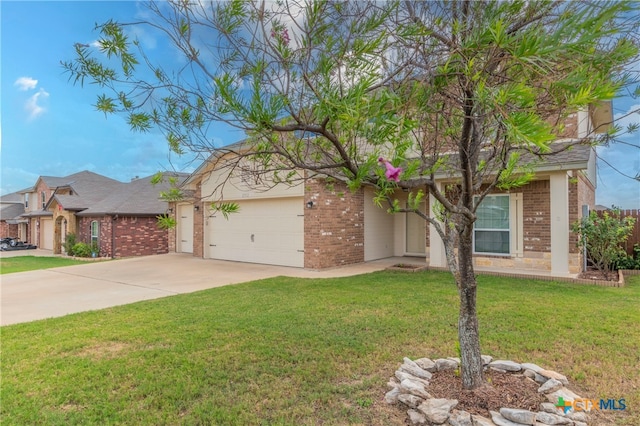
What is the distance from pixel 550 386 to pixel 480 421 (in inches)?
38.8

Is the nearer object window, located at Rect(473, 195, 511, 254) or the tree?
the tree

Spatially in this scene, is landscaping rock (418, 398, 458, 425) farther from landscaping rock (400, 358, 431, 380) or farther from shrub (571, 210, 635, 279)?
shrub (571, 210, 635, 279)

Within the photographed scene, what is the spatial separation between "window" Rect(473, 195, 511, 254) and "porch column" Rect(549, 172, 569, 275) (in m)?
1.24

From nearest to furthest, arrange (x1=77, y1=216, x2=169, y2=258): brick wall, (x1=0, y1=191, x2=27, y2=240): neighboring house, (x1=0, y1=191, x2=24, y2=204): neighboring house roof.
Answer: (x1=77, y1=216, x2=169, y2=258): brick wall → (x1=0, y1=191, x2=27, y2=240): neighboring house → (x1=0, y1=191, x2=24, y2=204): neighboring house roof

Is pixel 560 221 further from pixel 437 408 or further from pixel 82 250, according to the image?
pixel 82 250

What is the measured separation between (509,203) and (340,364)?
837cm

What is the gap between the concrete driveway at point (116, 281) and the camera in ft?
24.7

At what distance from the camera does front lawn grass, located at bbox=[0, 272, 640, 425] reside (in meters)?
3.27

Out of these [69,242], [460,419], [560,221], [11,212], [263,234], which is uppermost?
[11,212]

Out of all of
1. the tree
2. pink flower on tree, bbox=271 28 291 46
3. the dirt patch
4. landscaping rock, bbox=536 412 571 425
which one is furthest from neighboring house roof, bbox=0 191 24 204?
landscaping rock, bbox=536 412 571 425

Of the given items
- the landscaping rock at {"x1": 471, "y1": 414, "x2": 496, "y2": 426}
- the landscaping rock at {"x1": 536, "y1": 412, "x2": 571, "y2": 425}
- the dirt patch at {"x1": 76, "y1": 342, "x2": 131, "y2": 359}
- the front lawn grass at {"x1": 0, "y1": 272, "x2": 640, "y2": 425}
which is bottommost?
the dirt patch at {"x1": 76, "y1": 342, "x2": 131, "y2": 359}

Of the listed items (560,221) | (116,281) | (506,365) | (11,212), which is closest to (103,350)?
(506,365)

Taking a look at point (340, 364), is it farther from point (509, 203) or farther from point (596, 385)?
point (509, 203)

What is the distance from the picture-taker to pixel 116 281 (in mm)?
10414
